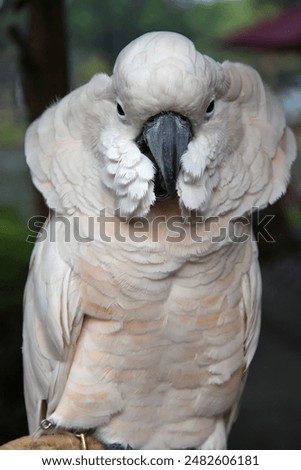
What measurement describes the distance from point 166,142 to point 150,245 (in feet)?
1.05

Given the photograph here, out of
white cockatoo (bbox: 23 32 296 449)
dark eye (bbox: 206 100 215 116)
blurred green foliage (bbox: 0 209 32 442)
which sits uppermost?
dark eye (bbox: 206 100 215 116)

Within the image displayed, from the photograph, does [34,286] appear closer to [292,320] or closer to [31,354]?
[31,354]

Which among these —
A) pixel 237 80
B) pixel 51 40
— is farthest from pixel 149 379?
pixel 51 40

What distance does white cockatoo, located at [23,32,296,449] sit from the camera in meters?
1.78

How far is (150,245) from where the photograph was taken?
6.35ft

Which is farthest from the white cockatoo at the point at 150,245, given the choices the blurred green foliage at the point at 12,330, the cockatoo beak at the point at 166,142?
the blurred green foliage at the point at 12,330

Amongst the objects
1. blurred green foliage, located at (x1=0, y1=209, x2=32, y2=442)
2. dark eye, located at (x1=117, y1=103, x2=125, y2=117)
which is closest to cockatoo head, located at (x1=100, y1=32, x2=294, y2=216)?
dark eye, located at (x1=117, y1=103, x2=125, y2=117)

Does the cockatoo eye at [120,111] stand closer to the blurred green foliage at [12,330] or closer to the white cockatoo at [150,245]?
the white cockatoo at [150,245]

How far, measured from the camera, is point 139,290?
1970 mm

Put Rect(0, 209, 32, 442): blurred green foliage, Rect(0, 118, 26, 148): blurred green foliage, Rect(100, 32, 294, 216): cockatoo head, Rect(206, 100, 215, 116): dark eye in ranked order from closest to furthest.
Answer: Rect(100, 32, 294, 216): cockatoo head, Rect(206, 100, 215, 116): dark eye, Rect(0, 209, 32, 442): blurred green foliage, Rect(0, 118, 26, 148): blurred green foliage

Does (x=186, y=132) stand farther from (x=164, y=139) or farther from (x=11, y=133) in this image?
(x=11, y=133)

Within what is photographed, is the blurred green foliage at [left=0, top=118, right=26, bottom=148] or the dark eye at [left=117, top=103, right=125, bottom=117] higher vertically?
the dark eye at [left=117, top=103, right=125, bottom=117]

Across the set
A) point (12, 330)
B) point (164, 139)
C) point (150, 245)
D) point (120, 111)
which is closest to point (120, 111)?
point (120, 111)

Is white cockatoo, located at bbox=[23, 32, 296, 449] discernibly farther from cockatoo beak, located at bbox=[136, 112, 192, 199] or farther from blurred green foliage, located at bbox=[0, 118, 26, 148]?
blurred green foliage, located at bbox=[0, 118, 26, 148]
